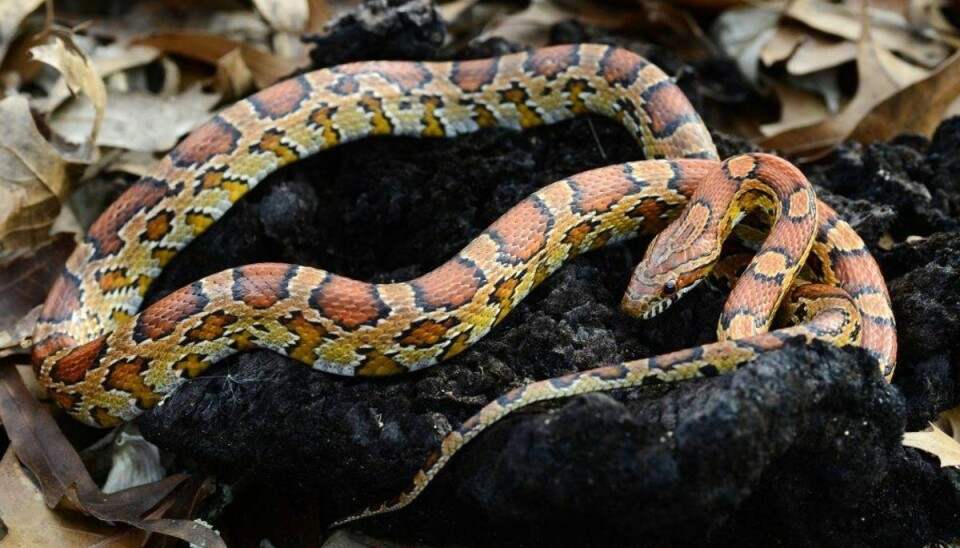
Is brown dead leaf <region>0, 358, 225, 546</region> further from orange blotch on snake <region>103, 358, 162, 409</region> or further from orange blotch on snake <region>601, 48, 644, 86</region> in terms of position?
orange blotch on snake <region>601, 48, 644, 86</region>

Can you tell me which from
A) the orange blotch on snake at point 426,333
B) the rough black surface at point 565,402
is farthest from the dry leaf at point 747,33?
the orange blotch on snake at point 426,333

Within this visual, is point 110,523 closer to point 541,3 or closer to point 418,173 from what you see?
point 418,173

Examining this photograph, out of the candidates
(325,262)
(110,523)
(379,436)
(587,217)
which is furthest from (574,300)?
(110,523)

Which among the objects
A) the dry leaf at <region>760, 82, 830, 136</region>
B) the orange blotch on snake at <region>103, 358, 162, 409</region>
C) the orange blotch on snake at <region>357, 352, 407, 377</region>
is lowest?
the orange blotch on snake at <region>103, 358, 162, 409</region>

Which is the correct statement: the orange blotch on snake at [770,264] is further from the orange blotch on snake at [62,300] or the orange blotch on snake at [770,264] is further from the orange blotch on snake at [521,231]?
the orange blotch on snake at [62,300]

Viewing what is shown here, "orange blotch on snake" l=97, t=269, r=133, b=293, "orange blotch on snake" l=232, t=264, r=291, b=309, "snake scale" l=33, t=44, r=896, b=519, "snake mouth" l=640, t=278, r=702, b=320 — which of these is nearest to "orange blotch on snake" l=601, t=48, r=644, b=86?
"snake scale" l=33, t=44, r=896, b=519

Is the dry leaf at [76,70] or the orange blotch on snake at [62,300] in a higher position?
the dry leaf at [76,70]

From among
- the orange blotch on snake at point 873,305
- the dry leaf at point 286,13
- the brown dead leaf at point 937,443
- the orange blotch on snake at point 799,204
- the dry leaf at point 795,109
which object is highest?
the dry leaf at point 286,13
